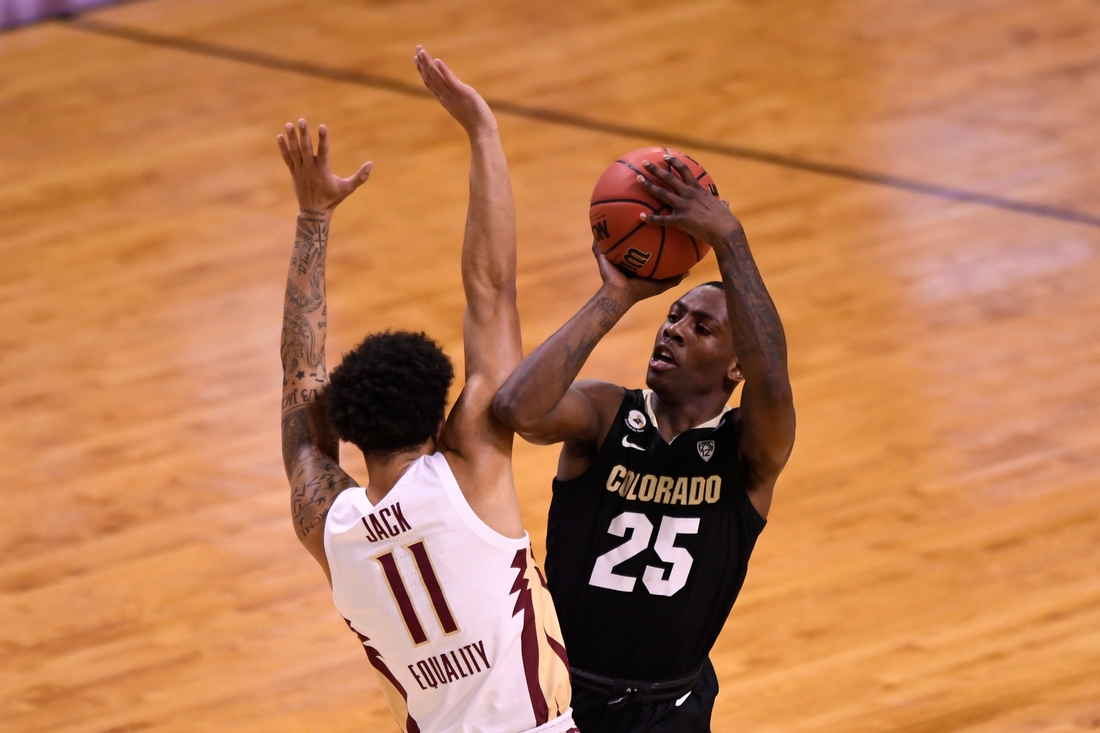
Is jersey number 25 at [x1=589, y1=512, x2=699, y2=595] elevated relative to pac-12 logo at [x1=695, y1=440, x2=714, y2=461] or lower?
lower

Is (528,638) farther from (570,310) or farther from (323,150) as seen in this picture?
(570,310)

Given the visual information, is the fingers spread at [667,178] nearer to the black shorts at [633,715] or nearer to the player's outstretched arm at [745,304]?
the player's outstretched arm at [745,304]

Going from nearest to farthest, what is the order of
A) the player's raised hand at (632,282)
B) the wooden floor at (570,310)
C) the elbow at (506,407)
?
the elbow at (506,407) < the player's raised hand at (632,282) < the wooden floor at (570,310)

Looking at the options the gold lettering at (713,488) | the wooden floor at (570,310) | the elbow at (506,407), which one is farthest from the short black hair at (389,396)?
the wooden floor at (570,310)

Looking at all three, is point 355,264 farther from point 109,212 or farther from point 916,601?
point 916,601

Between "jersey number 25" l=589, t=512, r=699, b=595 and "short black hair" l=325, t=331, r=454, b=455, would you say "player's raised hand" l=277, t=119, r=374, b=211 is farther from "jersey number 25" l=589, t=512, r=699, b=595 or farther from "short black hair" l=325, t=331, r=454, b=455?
"jersey number 25" l=589, t=512, r=699, b=595

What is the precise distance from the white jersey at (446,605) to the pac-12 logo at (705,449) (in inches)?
26.0

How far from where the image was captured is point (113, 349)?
27.4 ft

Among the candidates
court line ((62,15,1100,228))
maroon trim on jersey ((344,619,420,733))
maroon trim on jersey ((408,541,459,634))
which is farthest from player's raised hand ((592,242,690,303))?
court line ((62,15,1100,228))

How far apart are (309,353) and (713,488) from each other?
3.78 feet

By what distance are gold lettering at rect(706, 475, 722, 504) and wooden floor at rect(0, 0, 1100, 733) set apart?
6.19ft

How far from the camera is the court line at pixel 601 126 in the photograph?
916 centimetres

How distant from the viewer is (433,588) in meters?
3.73

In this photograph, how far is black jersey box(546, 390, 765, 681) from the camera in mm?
4297
